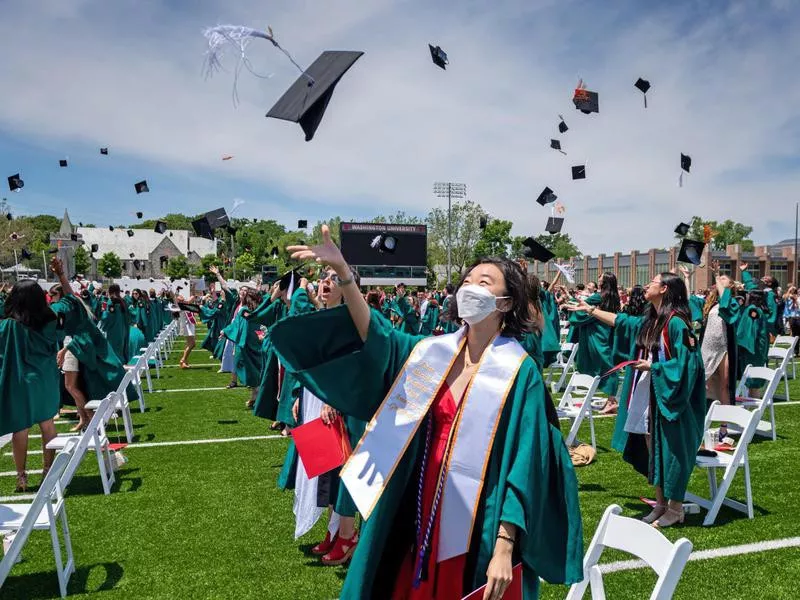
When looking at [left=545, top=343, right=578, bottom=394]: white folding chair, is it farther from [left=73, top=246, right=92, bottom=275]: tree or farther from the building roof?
the building roof

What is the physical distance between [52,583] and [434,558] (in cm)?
337

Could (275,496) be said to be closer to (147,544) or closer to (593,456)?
(147,544)

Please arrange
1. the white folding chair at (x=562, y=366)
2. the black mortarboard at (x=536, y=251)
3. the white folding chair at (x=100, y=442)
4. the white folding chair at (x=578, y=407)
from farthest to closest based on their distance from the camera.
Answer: the white folding chair at (x=562, y=366)
the black mortarboard at (x=536, y=251)
the white folding chair at (x=578, y=407)
the white folding chair at (x=100, y=442)

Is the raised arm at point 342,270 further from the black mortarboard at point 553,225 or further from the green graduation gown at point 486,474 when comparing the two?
the black mortarboard at point 553,225

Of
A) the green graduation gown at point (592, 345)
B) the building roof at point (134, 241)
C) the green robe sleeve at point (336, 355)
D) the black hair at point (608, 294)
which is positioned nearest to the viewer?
the green robe sleeve at point (336, 355)

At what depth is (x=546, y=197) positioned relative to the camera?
37.3 feet

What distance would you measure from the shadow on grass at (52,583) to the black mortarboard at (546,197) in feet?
29.6

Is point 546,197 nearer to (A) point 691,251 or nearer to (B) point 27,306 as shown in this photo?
(A) point 691,251

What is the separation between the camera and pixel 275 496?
578 cm

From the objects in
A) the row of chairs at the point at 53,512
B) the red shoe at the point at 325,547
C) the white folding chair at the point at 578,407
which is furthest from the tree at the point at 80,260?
the red shoe at the point at 325,547

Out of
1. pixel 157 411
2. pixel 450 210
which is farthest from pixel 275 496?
pixel 450 210

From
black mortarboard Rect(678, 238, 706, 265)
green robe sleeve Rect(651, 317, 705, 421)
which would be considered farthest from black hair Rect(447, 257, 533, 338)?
black mortarboard Rect(678, 238, 706, 265)

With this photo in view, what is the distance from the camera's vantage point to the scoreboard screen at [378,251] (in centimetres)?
3538

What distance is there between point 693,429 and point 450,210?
49830 mm
